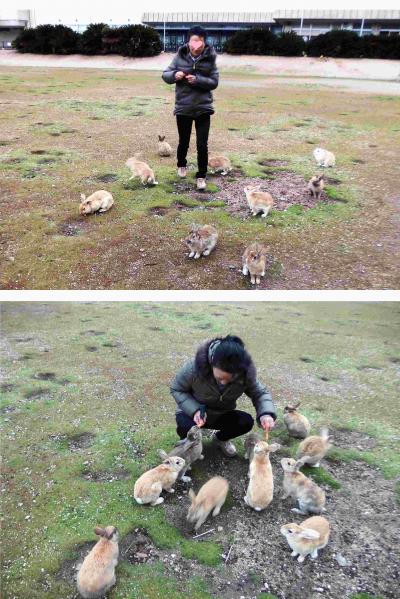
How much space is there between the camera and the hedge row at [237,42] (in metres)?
26.8

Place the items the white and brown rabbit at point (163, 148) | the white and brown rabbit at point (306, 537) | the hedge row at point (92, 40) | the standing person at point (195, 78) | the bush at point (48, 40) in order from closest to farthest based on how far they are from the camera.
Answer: the white and brown rabbit at point (306, 537) < the standing person at point (195, 78) < the white and brown rabbit at point (163, 148) < the hedge row at point (92, 40) < the bush at point (48, 40)

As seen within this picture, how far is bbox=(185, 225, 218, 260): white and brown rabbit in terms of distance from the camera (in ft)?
16.0

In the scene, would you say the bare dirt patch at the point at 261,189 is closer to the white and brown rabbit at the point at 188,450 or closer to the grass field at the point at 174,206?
the grass field at the point at 174,206

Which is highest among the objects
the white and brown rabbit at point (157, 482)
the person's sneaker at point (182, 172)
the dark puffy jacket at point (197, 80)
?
the dark puffy jacket at point (197, 80)

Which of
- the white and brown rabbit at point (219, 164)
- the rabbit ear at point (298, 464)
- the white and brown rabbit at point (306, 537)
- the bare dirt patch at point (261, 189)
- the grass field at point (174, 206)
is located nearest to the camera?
the white and brown rabbit at point (306, 537)

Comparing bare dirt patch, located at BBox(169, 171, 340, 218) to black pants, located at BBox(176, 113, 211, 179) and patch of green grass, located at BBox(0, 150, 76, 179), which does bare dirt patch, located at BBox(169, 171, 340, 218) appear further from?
patch of green grass, located at BBox(0, 150, 76, 179)

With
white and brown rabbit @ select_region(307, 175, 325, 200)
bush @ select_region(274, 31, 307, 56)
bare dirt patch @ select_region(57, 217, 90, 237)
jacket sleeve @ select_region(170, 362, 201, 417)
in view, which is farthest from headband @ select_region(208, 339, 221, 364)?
bush @ select_region(274, 31, 307, 56)

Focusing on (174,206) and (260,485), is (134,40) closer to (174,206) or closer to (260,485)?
(174,206)

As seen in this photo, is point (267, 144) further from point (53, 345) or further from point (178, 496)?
point (178, 496)

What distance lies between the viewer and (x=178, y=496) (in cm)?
343

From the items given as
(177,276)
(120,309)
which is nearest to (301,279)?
(177,276)

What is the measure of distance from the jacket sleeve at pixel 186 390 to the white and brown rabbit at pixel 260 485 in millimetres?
567

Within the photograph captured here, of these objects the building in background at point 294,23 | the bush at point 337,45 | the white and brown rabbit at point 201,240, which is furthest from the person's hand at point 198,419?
the bush at point 337,45

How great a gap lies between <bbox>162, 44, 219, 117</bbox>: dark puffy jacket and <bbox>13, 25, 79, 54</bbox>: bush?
26.1 m
